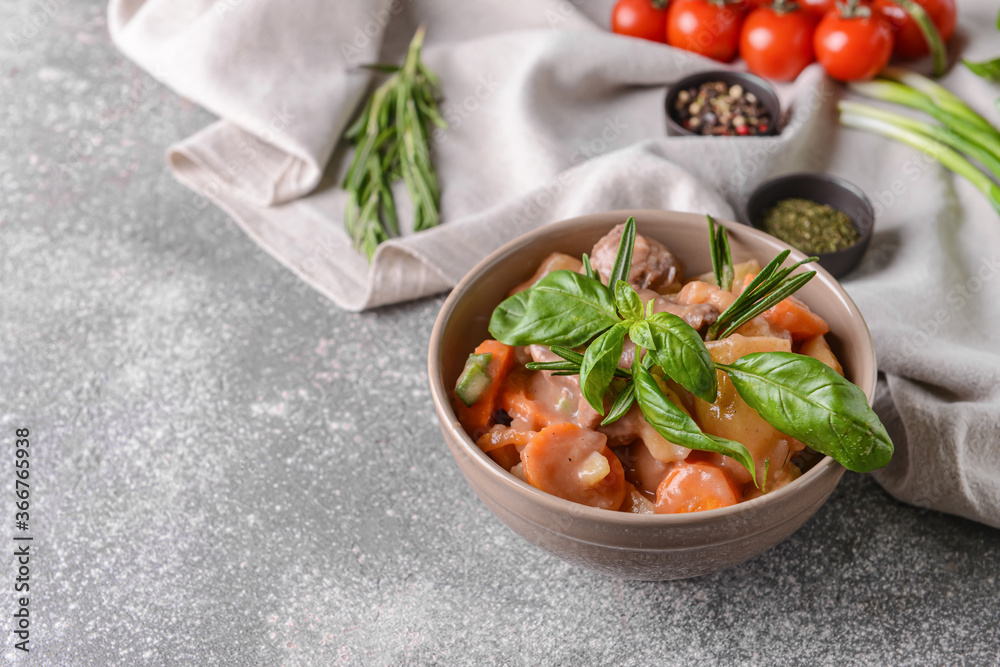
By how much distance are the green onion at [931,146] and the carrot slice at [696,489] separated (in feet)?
4.05

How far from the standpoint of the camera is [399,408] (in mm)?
2029

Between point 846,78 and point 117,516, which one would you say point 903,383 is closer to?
point 846,78

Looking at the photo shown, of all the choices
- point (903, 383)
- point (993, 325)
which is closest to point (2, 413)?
point (903, 383)

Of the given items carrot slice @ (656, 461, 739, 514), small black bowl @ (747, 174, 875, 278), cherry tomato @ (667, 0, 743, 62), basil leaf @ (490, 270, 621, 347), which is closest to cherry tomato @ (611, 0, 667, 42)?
cherry tomato @ (667, 0, 743, 62)

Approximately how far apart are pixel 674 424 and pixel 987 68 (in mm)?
1745

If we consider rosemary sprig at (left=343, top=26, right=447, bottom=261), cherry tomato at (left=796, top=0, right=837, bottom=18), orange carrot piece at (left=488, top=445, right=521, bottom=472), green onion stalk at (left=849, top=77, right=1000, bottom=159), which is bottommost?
rosemary sprig at (left=343, top=26, right=447, bottom=261)

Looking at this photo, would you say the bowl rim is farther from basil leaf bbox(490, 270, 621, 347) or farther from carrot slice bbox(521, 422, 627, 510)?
basil leaf bbox(490, 270, 621, 347)

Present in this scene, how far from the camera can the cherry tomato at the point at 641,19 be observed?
272 cm

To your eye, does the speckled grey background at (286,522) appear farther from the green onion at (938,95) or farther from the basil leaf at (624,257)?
the green onion at (938,95)

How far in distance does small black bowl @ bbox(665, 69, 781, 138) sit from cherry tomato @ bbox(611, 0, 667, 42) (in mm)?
268

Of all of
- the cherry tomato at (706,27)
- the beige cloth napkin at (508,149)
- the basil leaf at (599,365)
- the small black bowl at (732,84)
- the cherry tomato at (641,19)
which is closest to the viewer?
the basil leaf at (599,365)

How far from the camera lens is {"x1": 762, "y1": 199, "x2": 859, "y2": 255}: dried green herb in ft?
7.16

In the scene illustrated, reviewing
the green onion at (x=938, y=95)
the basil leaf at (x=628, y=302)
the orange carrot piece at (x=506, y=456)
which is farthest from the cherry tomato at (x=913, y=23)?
the orange carrot piece at (x=506, y=456)

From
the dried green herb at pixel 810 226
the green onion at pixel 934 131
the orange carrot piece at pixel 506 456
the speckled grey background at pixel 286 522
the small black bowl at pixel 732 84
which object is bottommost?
the speckled grey background at pixel 286 522
